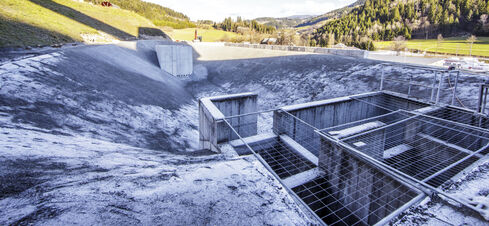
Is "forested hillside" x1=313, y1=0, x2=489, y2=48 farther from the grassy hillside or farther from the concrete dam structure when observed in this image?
the concrete dam structure

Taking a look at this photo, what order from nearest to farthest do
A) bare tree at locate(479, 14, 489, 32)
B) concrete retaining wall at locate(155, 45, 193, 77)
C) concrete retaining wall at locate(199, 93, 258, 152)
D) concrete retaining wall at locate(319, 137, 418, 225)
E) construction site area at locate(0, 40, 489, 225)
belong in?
construction site area at locate(0, 40, 489, 225)
concrete retaining wall at locate(319, 137, 418, 225)
concrete retaining wall at locate(199, 93, 258, 152)
concrete retaining wall at locate(155, 45, 193, 77)
bare tree at locate(479, 14, 489, 32)

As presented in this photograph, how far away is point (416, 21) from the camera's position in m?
94.1

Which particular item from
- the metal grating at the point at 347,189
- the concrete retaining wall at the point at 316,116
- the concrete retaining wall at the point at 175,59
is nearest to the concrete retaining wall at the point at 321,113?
the concrete retaining wall at the point at 316,116

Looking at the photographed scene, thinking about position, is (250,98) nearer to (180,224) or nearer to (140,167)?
(140,167)

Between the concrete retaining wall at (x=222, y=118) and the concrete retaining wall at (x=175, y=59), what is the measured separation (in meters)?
19.5

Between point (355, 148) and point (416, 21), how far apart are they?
4354 inches

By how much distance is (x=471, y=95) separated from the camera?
11.5 m

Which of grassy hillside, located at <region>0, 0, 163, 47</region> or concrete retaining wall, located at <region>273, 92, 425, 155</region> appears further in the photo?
grassy hillside, located at <region>0, 0, 163, 47</region>

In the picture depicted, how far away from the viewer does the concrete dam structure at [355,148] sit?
6.28 meters

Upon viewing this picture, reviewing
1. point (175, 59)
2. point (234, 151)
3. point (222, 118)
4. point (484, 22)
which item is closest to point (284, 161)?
point (234, 151)

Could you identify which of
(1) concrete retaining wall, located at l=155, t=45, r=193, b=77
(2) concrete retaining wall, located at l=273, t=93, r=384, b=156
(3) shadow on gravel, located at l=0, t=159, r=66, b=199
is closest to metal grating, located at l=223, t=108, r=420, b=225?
(2) concrete retaining wall, located at l=273, t=93, r=384, b=156

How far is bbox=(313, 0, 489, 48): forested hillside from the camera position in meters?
79.9

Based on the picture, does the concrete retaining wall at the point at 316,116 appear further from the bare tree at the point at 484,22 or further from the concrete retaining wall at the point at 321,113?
the bare tree at the point at 484,22

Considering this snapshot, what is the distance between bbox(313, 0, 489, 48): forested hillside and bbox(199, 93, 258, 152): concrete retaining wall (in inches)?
2620
